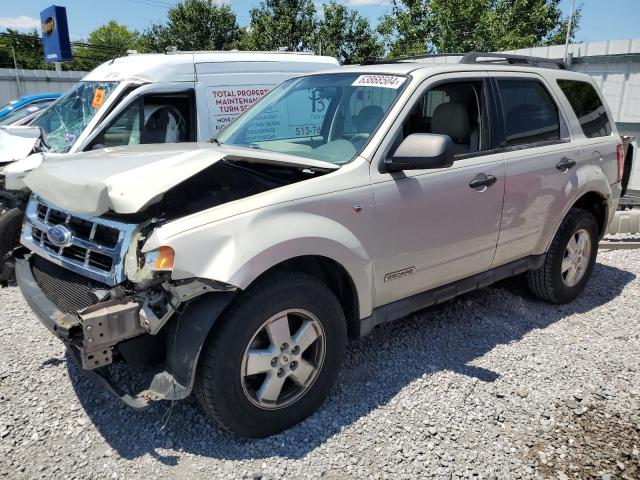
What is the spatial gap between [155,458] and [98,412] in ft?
1.92

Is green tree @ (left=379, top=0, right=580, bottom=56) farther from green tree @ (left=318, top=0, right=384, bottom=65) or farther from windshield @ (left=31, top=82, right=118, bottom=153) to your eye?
windshield @ (left=31, top=82, right=118, bottom=153)

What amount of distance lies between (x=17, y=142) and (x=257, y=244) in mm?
4792

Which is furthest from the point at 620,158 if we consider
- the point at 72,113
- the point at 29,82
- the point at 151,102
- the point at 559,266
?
the point at 29,82

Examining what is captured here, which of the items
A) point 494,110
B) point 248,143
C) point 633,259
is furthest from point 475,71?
point 633,259

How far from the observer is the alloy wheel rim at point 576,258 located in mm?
4734

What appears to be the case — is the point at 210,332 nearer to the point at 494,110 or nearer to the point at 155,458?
the point at 155,458

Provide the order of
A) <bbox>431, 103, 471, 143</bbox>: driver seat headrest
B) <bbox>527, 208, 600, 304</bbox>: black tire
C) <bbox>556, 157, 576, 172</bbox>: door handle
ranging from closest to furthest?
<bbox>431, 103, 471, 143</bbox>: driver seat headrest, <bbox>556, 157, 576, 172</bbox>: door handle, <bbox>527, 208, 600, 304</bbox>: black tire

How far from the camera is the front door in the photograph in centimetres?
321

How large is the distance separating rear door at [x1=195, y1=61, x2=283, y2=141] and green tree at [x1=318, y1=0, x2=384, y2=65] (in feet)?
70.2

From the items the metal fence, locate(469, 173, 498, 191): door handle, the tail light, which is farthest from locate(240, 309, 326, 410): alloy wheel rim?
the metal fence

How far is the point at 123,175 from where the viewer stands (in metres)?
2.65

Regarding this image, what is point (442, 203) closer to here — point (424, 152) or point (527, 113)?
point (424, 152)

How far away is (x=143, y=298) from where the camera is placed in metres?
2.49

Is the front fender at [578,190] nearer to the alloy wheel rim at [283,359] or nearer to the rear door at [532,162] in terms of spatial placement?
the rear door at [532,162]
